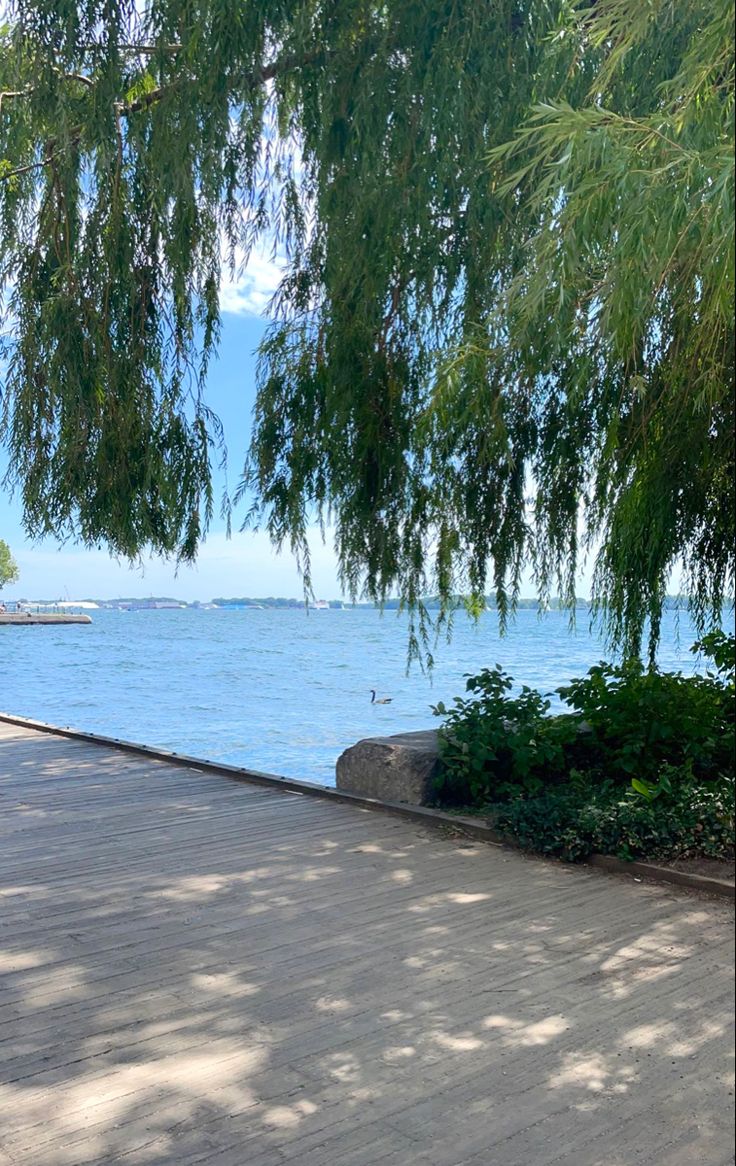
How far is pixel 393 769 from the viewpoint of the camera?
5176 millimetres

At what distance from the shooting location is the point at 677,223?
1.42 meters

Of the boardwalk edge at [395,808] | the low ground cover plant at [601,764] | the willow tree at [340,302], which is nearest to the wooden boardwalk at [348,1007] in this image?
the boardwalk edge at [395,808]

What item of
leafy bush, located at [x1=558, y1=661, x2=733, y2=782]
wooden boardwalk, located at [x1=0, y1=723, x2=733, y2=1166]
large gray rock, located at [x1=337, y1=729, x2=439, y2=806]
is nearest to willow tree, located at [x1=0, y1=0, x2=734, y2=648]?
leafy bush, located at [x1=558, y1=661, x2=733, y2=782]

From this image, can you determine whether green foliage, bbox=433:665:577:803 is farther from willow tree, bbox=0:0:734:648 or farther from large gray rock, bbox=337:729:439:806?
willow tree, bbox=0:0:734:648

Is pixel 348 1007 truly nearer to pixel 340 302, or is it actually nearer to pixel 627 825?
pixel 627 825

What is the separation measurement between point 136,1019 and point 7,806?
9.82ft

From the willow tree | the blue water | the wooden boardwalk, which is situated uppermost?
the willow tree

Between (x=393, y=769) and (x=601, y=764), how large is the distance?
1.13m

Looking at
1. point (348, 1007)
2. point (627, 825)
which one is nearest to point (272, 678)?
point (627, 825)

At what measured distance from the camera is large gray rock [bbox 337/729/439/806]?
5.04m

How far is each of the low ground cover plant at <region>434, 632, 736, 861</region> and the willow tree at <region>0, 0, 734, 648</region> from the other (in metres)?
0.66

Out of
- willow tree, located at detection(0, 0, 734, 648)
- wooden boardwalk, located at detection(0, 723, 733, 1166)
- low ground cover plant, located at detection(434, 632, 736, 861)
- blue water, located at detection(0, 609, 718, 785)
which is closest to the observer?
wooden boardwalk, located at detection(0, 723, 733, 1166)

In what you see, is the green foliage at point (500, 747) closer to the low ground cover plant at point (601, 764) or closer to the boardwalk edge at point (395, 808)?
the low ground cover plant at point (601, 764)

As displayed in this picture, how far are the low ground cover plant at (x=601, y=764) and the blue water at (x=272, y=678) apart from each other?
33cm
